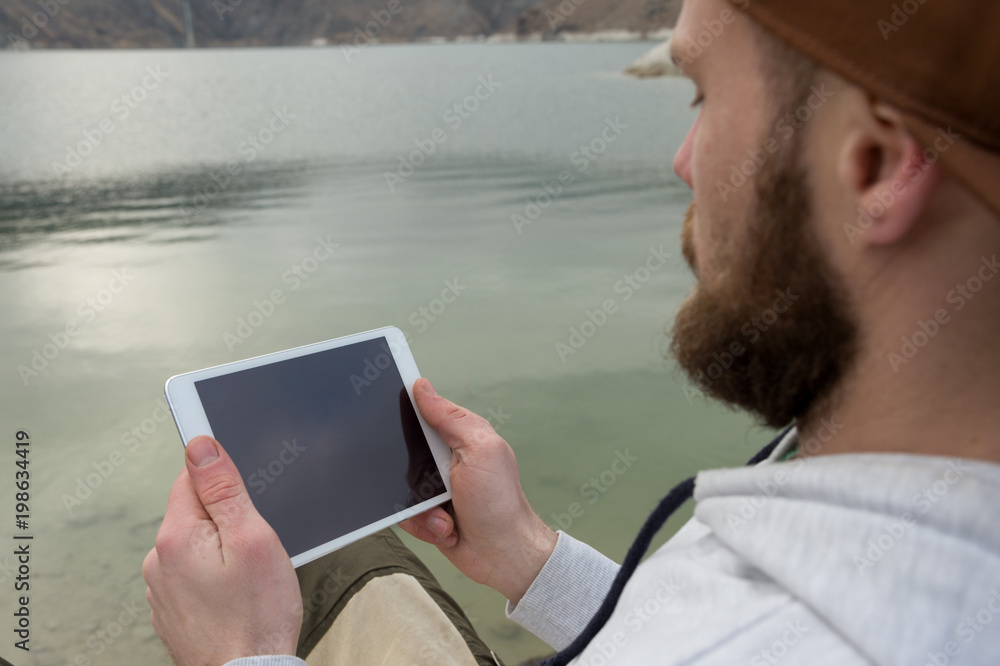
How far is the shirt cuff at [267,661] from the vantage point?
0.91 m

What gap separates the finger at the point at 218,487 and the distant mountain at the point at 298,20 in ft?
182

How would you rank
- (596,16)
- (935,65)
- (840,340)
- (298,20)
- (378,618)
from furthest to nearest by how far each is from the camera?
(298,20) < (596,16) < (378,618) < (840,340) < (935,65)

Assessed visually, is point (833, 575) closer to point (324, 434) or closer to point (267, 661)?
point (267, 661)

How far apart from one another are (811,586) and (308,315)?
3.70 m

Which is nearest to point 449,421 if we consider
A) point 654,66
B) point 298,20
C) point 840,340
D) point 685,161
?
point 685,161

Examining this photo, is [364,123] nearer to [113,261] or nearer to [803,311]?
[113,261]

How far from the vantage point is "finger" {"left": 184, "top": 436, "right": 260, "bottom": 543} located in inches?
38.1

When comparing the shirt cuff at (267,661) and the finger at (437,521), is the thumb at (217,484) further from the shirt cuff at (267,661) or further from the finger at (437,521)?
the finger at (437,521)

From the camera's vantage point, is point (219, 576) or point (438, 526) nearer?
point (219, 576)

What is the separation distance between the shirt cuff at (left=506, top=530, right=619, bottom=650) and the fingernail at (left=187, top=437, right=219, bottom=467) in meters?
0.55

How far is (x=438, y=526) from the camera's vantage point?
126cm

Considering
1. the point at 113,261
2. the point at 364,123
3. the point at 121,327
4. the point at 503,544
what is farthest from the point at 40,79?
the point at 503,544

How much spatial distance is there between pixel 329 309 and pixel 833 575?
3.74 m

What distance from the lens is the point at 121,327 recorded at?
12.9 feet
